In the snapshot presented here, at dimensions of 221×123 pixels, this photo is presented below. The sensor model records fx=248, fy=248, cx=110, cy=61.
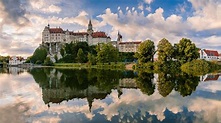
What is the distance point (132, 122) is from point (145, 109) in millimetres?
2667

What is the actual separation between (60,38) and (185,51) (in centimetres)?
8013

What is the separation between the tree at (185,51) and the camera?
57.3m

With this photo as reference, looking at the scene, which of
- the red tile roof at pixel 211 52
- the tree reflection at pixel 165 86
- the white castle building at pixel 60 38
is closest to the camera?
the tree reflection at pixel 165 86

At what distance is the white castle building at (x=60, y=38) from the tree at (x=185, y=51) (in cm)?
7173

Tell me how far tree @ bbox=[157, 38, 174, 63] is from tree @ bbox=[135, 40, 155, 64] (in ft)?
7.22

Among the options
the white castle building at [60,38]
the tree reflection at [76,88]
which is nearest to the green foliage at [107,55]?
the tree reflection at [76,88]

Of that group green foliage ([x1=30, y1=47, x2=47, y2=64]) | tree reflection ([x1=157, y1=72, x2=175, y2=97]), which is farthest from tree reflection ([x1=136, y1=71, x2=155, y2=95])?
green foliage ([x1=30, y1=47, x2=47, y2=64])

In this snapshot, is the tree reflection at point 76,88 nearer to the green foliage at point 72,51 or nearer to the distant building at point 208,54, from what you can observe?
the green foliage at point 72,51

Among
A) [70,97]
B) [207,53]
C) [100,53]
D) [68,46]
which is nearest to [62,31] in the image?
[68,46]

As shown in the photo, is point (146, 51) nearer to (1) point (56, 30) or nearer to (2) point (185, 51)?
(2) point (185, 51)

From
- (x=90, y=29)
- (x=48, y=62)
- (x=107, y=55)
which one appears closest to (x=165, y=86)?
(x=107, y=55)

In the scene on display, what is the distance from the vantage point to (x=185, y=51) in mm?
57719

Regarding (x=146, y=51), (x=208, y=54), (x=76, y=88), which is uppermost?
(x=208, y=54)

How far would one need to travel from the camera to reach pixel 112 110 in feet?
41.3
